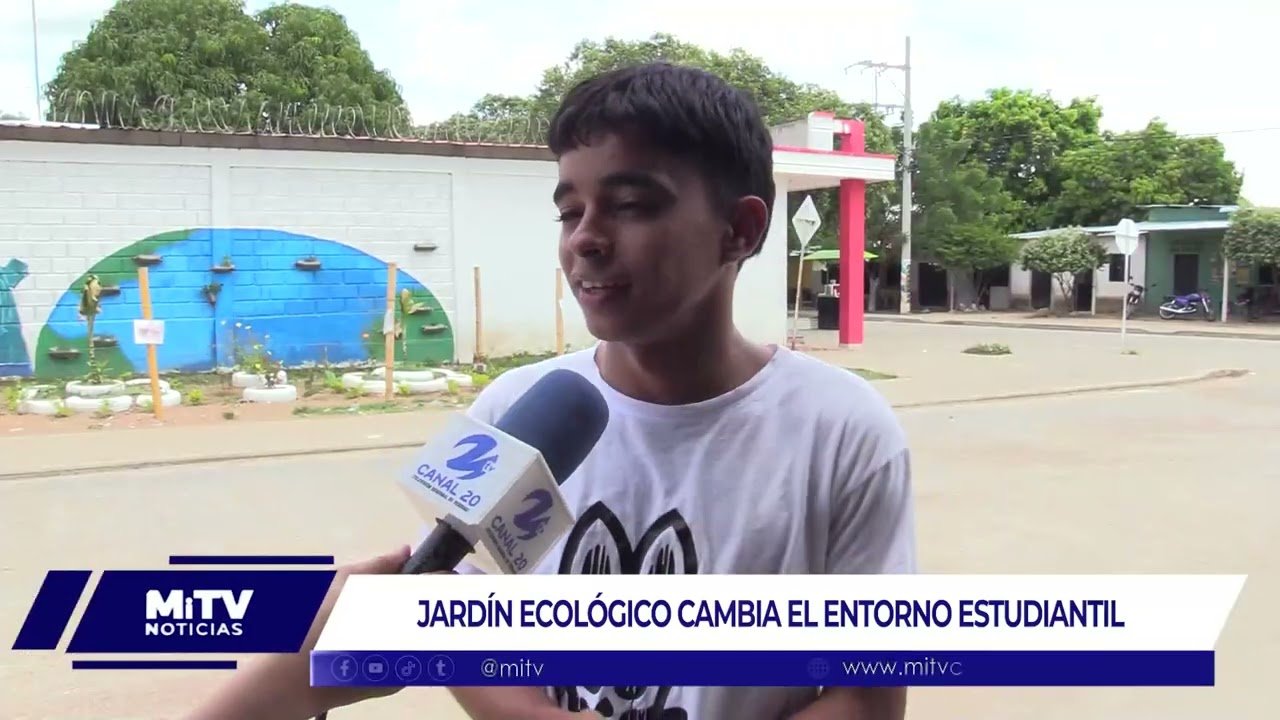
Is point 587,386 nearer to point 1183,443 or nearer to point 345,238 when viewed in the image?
point 1183,443

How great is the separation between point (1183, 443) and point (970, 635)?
29.9 ft

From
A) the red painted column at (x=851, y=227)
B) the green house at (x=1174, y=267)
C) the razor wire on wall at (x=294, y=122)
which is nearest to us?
the razor wire on wall at (x=294, y=122)

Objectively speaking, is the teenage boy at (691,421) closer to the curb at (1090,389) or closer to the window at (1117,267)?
the curb at (1090,389)

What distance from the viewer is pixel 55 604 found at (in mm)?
1318

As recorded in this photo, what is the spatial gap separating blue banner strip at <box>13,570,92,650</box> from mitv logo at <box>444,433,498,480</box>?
441 mm

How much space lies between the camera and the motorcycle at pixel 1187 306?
91.0 feet

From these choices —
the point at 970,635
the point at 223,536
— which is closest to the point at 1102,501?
the point at 223,536

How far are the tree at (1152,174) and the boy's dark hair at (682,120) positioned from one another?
3695 cm

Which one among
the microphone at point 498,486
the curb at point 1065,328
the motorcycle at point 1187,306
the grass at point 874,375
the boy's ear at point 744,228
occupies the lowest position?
the grass at point 874,375

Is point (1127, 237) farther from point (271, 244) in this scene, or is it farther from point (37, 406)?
point (37, 406)

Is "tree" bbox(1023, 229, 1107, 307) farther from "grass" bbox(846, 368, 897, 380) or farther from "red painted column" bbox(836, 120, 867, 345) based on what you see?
"grass" bbox(846, 368, 897, 380)

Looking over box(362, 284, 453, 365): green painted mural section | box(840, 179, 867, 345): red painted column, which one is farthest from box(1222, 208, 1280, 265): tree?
box(362, 284, 453, 365): green painted mural section

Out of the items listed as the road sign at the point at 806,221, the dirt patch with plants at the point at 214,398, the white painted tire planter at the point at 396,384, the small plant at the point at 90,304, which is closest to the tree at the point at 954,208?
the road sign at the point at 806,221

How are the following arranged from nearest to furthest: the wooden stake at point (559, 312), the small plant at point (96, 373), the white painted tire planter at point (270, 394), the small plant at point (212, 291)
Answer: the white painted tire planter at point (270, 394)
the small plant at point (96, 373)
the small plant at point (212, 291)
the wooden stake at point (559, 312)
